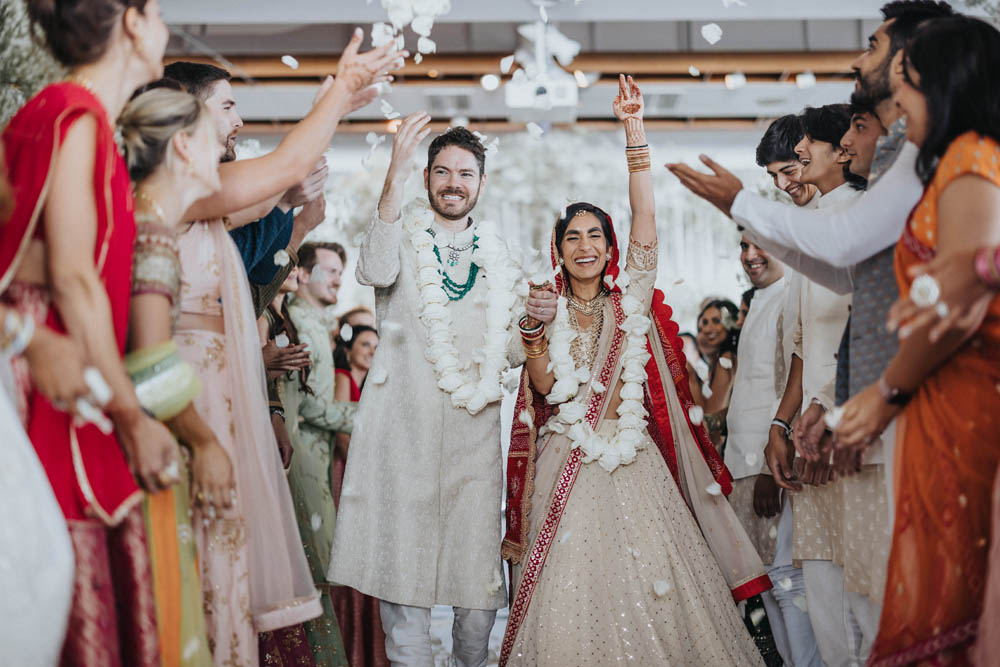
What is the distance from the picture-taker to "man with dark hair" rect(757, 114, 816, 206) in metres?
3.64

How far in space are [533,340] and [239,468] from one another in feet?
4.25

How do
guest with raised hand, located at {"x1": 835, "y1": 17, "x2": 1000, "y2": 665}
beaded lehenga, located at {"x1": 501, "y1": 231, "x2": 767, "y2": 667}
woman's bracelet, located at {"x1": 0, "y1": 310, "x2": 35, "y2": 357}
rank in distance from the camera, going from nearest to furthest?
woman's bracelet, located at {"x1": 0, "y1": 310, "x2": 35, "y2": 357}
guest with raised hand, located at {"x1": 835, "y1": 17, "x2": 1000, "y2": 665}
beaded lehenga, located at {"x1": 501, "y1": 231, "x2": 767, "y2": 667}

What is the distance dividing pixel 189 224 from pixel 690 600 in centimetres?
190

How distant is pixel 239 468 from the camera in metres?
2.31

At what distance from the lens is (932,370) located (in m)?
2.01

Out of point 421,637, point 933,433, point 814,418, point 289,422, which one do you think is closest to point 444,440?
point 421,637

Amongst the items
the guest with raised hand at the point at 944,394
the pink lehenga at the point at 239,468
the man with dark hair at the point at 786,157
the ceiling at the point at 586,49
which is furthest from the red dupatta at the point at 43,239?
the ceiling at the point at 586,49

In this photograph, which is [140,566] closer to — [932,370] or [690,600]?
[932,370]

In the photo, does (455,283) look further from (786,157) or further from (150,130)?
(150,130)

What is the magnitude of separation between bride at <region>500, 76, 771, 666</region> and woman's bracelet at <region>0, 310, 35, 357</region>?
6.11 ft

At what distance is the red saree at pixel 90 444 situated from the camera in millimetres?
1711

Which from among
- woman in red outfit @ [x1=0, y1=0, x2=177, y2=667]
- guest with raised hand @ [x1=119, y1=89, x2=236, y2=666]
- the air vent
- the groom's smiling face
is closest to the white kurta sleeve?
the groom's smiling face

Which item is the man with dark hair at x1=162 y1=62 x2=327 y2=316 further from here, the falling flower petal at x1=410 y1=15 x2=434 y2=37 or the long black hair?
the long black hair

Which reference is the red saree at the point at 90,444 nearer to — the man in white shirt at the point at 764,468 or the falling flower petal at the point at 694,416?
the falling flower petal at the point at 694,416
